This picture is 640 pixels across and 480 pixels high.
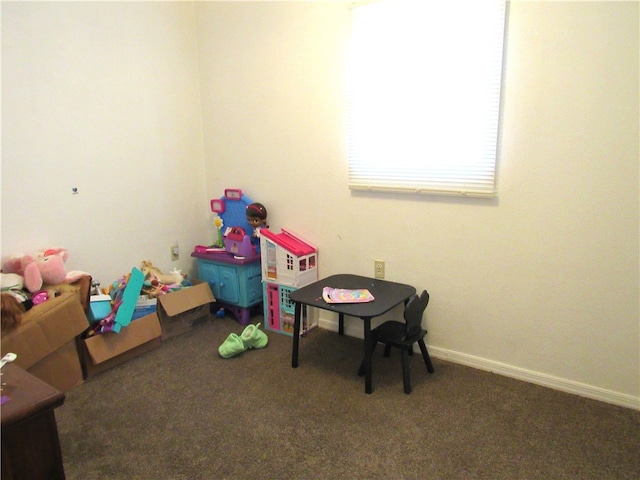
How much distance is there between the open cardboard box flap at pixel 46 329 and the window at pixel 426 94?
66.3 inches

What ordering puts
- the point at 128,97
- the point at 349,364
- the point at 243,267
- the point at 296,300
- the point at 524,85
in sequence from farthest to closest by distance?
the point at 243,267 < the point at 128,97 < the point at 349,364 < the point at 296,300 < the point at 524,85

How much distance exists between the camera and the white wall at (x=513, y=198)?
1864mm

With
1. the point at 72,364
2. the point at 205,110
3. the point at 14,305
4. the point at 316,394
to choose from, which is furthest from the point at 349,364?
the point at 205,110

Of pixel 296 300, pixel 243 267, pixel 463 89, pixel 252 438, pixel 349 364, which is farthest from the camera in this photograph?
pixel 243 267

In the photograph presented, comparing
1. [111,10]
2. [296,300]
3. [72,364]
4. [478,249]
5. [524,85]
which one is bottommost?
[72,364]

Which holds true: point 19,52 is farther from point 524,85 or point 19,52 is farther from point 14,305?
point 524,85

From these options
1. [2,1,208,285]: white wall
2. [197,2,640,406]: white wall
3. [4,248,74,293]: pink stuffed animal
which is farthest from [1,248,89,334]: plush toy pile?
[197,2,640,406]: white wall

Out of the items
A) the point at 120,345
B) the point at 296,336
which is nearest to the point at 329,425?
the point at 296,336

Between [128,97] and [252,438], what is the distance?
7.13 feet

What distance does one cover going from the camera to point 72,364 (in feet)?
7.14

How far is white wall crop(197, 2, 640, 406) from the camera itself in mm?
1864

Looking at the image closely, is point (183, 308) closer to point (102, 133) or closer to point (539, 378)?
point (102, 133)

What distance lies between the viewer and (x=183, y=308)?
2744 mm

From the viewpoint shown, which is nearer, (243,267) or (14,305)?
(14,305)
